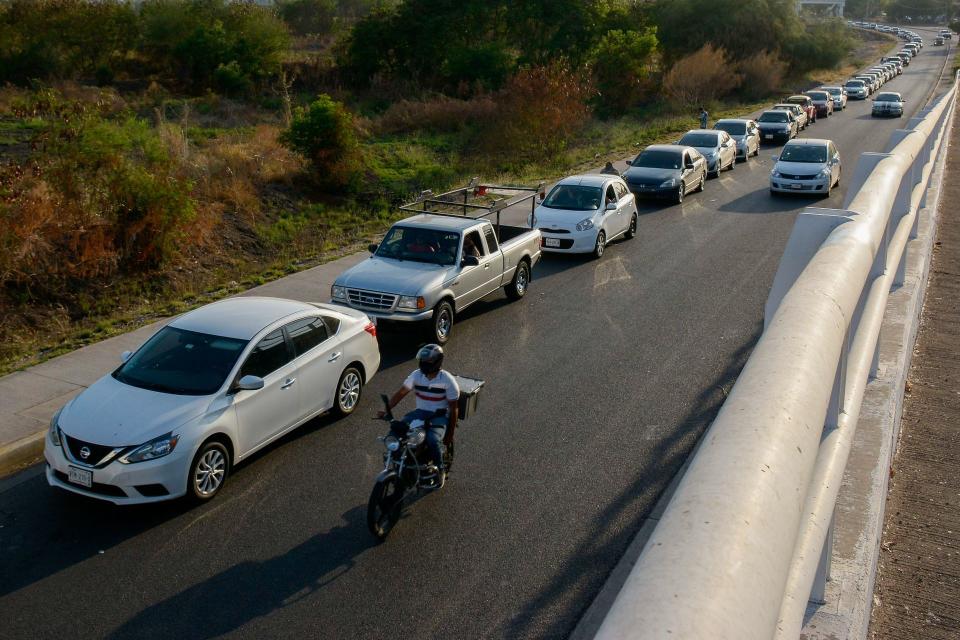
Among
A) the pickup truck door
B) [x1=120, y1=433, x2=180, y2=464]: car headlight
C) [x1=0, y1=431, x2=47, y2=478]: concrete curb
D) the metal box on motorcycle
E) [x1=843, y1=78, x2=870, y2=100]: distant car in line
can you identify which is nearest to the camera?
[x1=120, y1=433, x2=180, y2=464]: car headlight

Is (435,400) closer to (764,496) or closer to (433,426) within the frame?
(433,426)

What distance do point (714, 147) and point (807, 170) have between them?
14.7 feet

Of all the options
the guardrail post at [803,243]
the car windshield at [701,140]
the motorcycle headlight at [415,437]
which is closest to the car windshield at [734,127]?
the car windshield at [701,140]

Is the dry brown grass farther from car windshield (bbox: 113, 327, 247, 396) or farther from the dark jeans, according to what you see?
the dark jeans

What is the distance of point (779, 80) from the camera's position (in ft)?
199

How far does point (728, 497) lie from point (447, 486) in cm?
700

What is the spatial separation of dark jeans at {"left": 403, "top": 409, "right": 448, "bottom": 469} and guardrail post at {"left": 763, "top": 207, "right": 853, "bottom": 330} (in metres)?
4.13

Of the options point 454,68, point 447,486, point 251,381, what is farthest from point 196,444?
point 454,68

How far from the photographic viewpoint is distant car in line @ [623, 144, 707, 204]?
77.5 ft

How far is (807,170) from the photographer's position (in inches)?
957

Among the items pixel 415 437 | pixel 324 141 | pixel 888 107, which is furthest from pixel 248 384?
pixel 888 107

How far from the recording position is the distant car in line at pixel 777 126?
3747 cm

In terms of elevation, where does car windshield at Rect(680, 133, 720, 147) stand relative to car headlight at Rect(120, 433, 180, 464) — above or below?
below

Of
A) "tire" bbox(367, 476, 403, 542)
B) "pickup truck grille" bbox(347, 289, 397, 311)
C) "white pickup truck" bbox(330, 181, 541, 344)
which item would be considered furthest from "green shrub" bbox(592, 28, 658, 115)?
"tire" bbox(367, 476, 403, 542)
